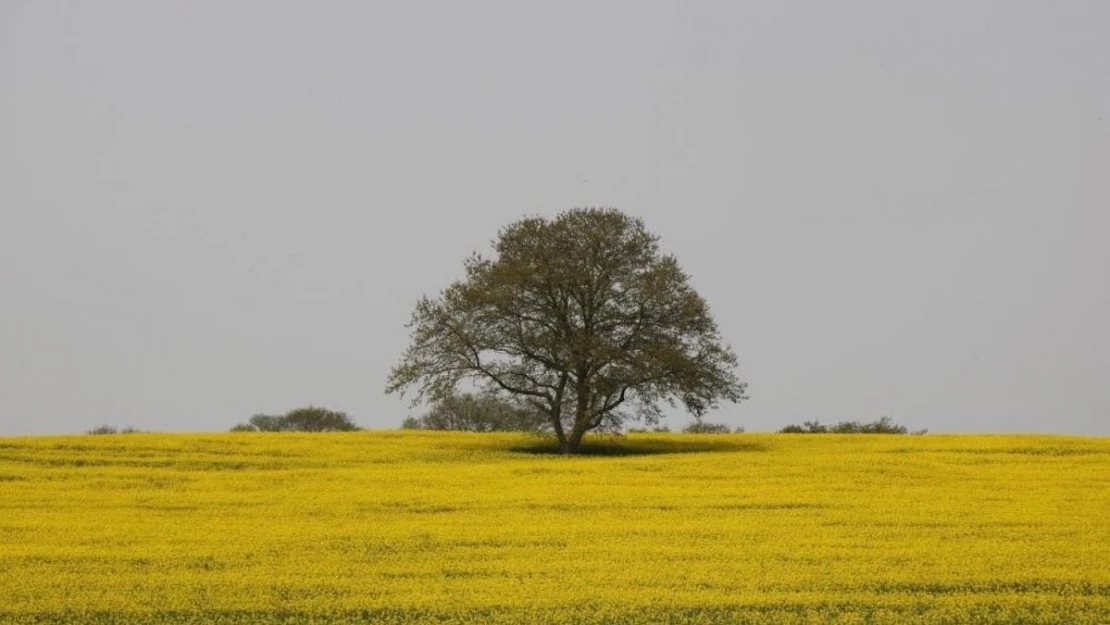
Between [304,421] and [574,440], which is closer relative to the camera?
[574,440]

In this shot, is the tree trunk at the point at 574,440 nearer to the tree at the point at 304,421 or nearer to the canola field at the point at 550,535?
the canola field at the point at 550,535

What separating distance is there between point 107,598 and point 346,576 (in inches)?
124

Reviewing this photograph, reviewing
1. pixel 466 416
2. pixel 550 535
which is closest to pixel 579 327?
pixel 550 535

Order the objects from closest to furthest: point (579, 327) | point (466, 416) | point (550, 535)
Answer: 1. point (550, 535)
2. point (579, 327)
3. point (466, 416)

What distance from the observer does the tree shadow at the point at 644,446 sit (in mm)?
41500

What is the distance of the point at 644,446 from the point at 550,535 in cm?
2118

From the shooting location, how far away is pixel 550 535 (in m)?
22.8

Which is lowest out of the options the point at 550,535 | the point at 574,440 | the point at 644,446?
the point at 550,535

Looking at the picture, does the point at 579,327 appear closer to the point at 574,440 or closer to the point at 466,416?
the point at 574,440

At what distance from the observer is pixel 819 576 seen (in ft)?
61.4

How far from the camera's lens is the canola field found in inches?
665

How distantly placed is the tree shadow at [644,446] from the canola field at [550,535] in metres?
3.11

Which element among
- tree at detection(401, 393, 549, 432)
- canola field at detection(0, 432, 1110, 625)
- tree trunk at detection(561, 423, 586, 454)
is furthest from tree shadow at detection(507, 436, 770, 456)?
tree at detection(401, 393, 549, 432)

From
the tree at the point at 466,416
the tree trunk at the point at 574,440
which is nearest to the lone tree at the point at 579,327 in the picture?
the tree trunk at the point at 574,440
